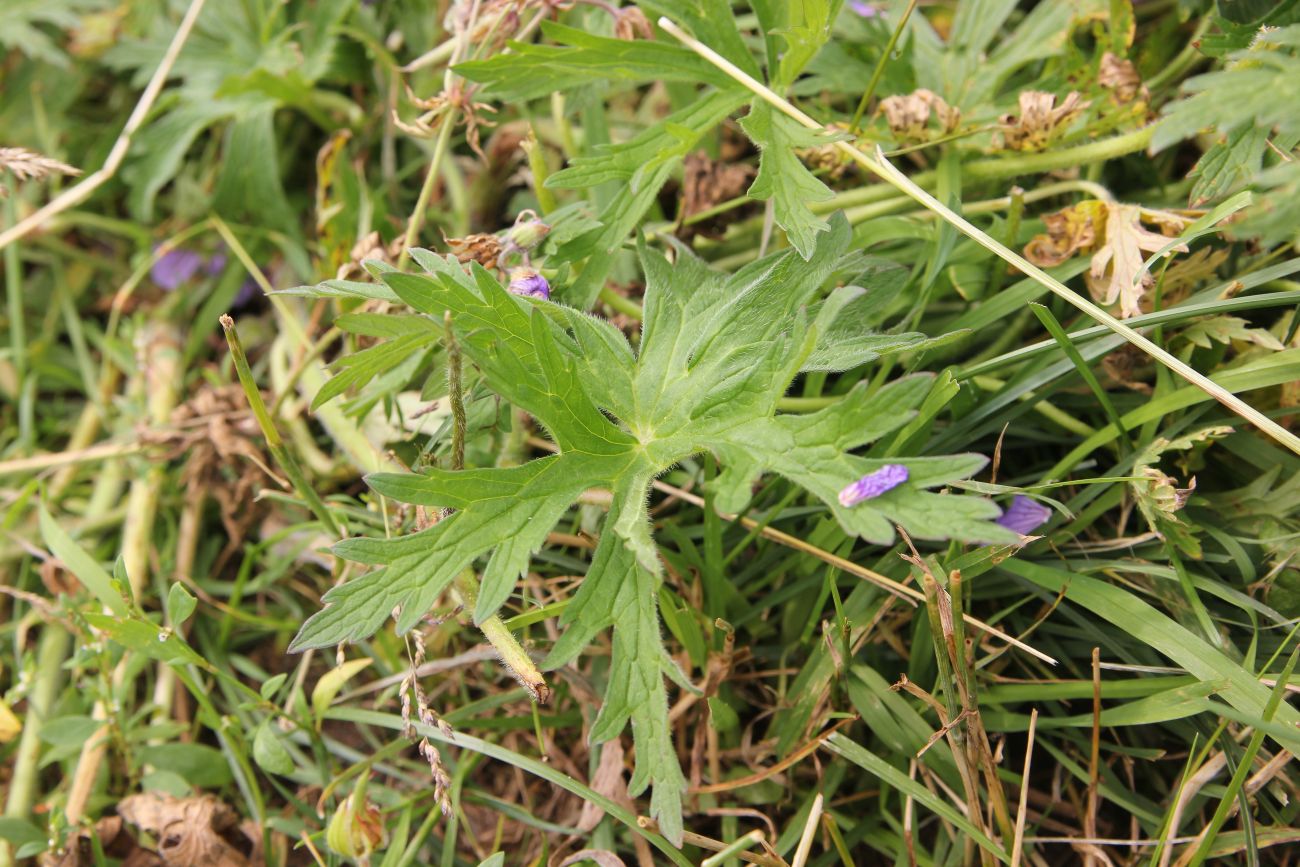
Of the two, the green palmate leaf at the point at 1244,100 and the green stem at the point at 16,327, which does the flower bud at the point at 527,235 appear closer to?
the green palmate leaf at the point at 1244,100

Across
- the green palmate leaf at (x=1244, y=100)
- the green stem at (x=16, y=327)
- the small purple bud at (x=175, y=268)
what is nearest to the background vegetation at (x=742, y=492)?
the green palmate leaf at (x=1244, y=100)

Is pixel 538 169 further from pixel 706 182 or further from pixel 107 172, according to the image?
pixel 107 172

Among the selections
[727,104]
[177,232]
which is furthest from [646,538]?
[177,232]

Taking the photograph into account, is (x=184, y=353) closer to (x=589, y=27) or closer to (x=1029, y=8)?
(x=589, y=27)

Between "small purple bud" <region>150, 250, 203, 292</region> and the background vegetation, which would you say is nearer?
the background vegetation

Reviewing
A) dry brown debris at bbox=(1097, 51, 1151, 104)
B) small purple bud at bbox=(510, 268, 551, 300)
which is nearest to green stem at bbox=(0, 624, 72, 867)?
small purple bud at bbox=(510, 268, 551, 300)

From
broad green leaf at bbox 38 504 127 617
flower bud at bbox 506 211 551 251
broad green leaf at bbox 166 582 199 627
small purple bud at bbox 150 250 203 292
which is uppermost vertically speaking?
flower bud at bbox 506 211 551 251

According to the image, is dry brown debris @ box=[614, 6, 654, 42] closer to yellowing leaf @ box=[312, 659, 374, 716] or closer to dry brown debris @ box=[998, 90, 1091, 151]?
dry brown debris @ box=[998, 90, 1091, 151]
